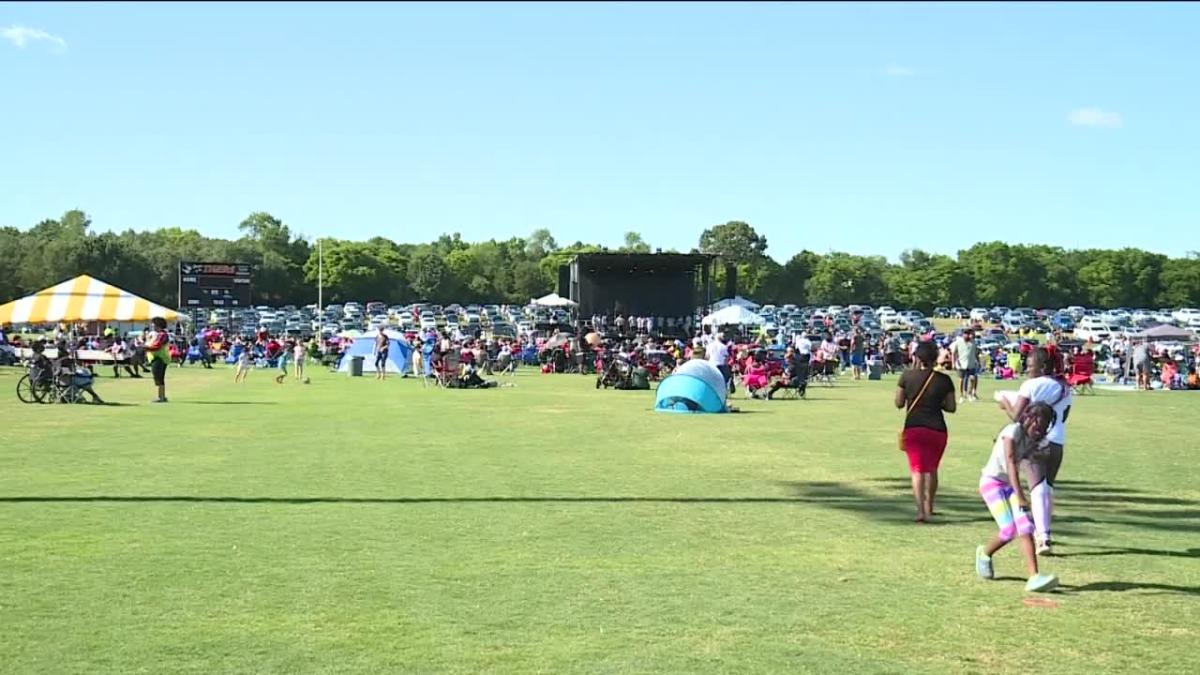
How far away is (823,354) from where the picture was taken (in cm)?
3541

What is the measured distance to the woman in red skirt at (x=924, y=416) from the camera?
394 inches

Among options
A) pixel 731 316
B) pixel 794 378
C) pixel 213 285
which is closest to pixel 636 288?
pixel 731 316

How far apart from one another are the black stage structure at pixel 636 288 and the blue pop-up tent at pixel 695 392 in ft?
86.8

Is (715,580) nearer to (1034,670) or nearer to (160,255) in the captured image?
(1034,670)

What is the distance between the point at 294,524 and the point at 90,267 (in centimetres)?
8193

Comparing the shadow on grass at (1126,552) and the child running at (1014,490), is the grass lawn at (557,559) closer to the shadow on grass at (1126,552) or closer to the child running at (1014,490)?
the shadow on grass at (1126,552)

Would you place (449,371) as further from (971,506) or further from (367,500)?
(971,506)

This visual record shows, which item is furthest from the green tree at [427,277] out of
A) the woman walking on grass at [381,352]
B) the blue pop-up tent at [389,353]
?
the woman walking on grass at [381,352]

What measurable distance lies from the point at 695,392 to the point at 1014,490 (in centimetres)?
1464

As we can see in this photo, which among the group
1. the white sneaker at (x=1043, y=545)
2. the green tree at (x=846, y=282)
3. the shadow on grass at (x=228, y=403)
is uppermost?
the green tree at (x=846, y=282)

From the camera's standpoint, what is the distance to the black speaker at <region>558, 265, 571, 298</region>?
175ft

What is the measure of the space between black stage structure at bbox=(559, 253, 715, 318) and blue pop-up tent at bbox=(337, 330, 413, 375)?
11.5 m

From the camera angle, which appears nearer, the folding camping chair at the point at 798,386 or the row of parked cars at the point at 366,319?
the folding camping chair at the point at 798,386

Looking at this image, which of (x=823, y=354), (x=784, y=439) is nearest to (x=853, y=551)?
(x=784, y=439)
